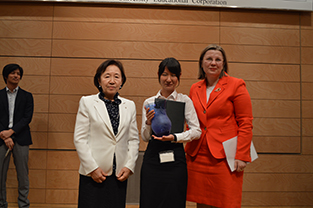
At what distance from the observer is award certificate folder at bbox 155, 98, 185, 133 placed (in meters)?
1.54

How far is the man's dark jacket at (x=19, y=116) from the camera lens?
272 centimetres

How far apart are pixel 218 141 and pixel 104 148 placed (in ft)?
2.78

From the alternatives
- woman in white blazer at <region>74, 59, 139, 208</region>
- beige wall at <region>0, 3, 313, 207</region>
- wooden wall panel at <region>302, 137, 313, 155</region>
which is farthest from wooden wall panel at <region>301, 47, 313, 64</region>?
woman in white blazer at <region>74, 59, 139, 208</region>

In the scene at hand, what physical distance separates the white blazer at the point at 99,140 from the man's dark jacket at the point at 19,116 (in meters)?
1.59

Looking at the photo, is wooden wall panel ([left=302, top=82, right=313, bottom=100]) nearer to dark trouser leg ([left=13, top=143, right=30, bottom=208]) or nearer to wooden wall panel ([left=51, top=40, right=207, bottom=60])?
wooden wall panel ([left=51, top=40, right=207, bottom=60])

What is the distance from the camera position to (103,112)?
1.58m

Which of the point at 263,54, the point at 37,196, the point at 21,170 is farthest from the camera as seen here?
the point at 263,54

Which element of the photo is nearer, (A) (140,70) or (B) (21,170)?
(B) (21,170)

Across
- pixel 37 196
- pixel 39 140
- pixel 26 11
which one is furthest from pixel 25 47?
pixel 37 196

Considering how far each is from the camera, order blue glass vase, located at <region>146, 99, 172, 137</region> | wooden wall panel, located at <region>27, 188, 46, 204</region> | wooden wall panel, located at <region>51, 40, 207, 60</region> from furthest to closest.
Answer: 1. wooden wall panel, located at <region>51, 40, 207, 60</region>
2. wooden wall panel, located at <region>27, 188, 46, 204</region>
3. blue glass vase, located at <region>146, 99, 172, 137</region>

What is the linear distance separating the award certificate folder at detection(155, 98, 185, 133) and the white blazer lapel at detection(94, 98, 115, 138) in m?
0.41

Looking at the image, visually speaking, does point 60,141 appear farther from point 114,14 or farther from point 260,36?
point 260,36

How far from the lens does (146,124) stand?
1.61 meters

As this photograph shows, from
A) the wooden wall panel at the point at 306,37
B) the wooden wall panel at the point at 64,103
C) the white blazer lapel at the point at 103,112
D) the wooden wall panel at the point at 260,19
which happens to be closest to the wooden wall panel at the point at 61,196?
the wooden wall panel at the point at 64,103
